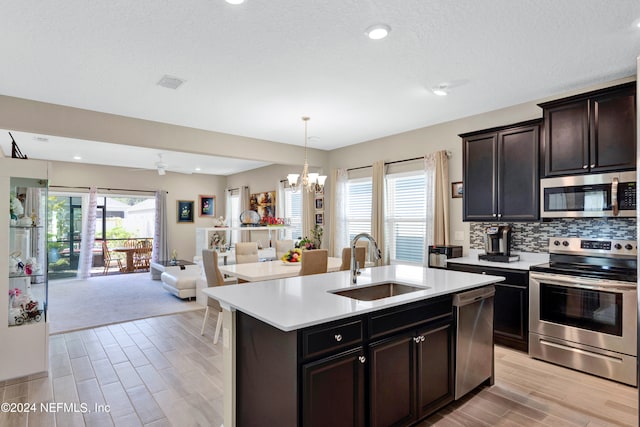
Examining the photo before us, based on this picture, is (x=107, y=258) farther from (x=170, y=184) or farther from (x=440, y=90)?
(x=440, y=90)

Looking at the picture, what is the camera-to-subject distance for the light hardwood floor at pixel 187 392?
2.41 meters

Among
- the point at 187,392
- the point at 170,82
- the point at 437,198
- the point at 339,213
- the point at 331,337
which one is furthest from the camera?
the point at 339,213

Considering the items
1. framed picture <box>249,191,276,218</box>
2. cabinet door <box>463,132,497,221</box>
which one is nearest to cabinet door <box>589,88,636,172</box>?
cabinet door <box>463,132,497,221</box>

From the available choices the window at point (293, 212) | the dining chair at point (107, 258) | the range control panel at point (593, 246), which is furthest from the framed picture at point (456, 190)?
the dining chair at point (107, 258)

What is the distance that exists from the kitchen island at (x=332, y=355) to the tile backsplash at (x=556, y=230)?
6.38 feet

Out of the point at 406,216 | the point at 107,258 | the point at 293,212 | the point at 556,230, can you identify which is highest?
the point at 293,212

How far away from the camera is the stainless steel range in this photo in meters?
2.88

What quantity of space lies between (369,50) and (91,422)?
3.37m

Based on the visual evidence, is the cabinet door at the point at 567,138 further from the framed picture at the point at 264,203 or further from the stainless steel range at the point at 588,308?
the framed picture at the point at 264,203

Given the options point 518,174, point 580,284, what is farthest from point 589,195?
point 580,284

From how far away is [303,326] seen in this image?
162 cm

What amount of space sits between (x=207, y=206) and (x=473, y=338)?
29.3 ft

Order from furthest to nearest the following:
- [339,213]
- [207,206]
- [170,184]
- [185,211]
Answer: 1. [207,206]
2. [185,211]
3. [170,184]
4. [339,213]

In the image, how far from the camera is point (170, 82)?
11.0 ft
